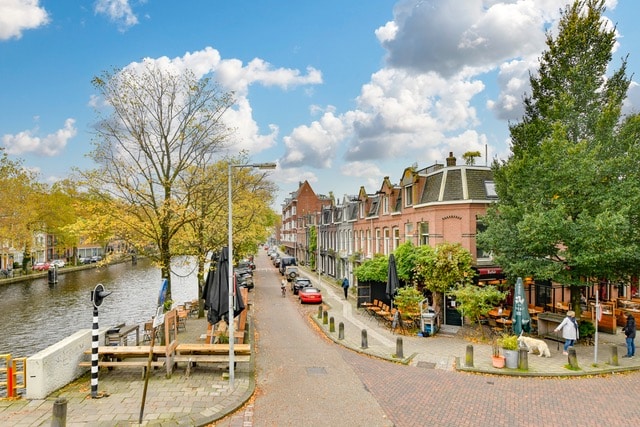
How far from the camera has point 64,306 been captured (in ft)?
107

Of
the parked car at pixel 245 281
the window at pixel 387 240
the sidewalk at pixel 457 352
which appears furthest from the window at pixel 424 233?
the parked car at pixel 245 281

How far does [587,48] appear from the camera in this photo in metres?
18.4

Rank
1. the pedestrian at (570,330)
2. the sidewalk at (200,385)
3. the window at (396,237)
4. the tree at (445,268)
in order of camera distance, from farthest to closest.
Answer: the window at (396,237), the tree at (445,268), the pedestrian at (570,330), the sidewalk at (200,385)

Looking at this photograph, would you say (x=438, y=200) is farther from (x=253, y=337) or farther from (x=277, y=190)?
(x=277, y=190)

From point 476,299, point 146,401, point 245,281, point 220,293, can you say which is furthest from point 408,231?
point 146,401

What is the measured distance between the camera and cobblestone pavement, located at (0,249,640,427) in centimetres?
969

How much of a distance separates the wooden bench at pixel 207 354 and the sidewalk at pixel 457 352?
17.5 feet

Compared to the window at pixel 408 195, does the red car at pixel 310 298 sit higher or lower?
lower

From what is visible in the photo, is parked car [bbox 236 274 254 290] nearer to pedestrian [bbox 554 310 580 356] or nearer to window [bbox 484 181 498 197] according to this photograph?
window [bbox 484 181 498 197]

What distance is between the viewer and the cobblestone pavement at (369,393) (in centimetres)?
969

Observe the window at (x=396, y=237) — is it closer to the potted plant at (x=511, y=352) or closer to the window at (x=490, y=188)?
the window at (x=490, y=188)

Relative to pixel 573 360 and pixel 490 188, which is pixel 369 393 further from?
pixel 490 188

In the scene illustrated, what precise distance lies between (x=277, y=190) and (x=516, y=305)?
26.1 metres

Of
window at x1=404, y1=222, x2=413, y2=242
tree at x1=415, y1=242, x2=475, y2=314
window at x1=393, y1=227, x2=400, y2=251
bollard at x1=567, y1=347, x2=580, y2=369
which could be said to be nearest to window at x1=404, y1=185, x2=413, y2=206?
window at x1=404, y1=222, x2=413, y2=242
